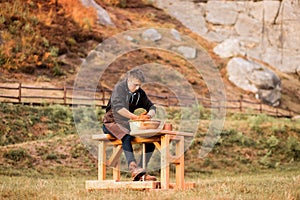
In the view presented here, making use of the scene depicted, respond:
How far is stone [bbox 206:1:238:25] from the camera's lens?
47.0 metres

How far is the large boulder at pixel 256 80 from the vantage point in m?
38.1

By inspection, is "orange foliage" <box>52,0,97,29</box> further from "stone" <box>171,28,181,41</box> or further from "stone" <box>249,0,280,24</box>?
"stone" <box>249,0,280,24</box>

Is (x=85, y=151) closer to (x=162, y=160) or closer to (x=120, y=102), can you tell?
(x=120, y=102)

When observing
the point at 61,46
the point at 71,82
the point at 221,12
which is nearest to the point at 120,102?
the point at 71,82

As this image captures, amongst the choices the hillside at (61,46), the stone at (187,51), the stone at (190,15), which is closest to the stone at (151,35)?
the hillside at (61,46)

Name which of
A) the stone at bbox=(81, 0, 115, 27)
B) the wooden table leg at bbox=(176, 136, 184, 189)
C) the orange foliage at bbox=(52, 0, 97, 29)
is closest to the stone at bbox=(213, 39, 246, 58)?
the stone at bbox=(81, 0, 115, 27)

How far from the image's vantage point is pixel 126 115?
943 centimetres

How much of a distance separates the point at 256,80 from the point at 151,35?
7.34 metres

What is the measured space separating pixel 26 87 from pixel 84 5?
42.7 feet

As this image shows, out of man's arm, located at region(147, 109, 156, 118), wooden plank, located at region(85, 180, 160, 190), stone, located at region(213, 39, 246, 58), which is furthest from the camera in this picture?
stone, located at region(213, 39, 246, 58)

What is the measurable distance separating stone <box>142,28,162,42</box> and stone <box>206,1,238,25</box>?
9.02 metres

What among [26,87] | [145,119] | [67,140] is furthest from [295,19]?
[145,119]

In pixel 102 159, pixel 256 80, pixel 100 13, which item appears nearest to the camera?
pixel 102 159

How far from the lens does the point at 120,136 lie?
9375 mm
